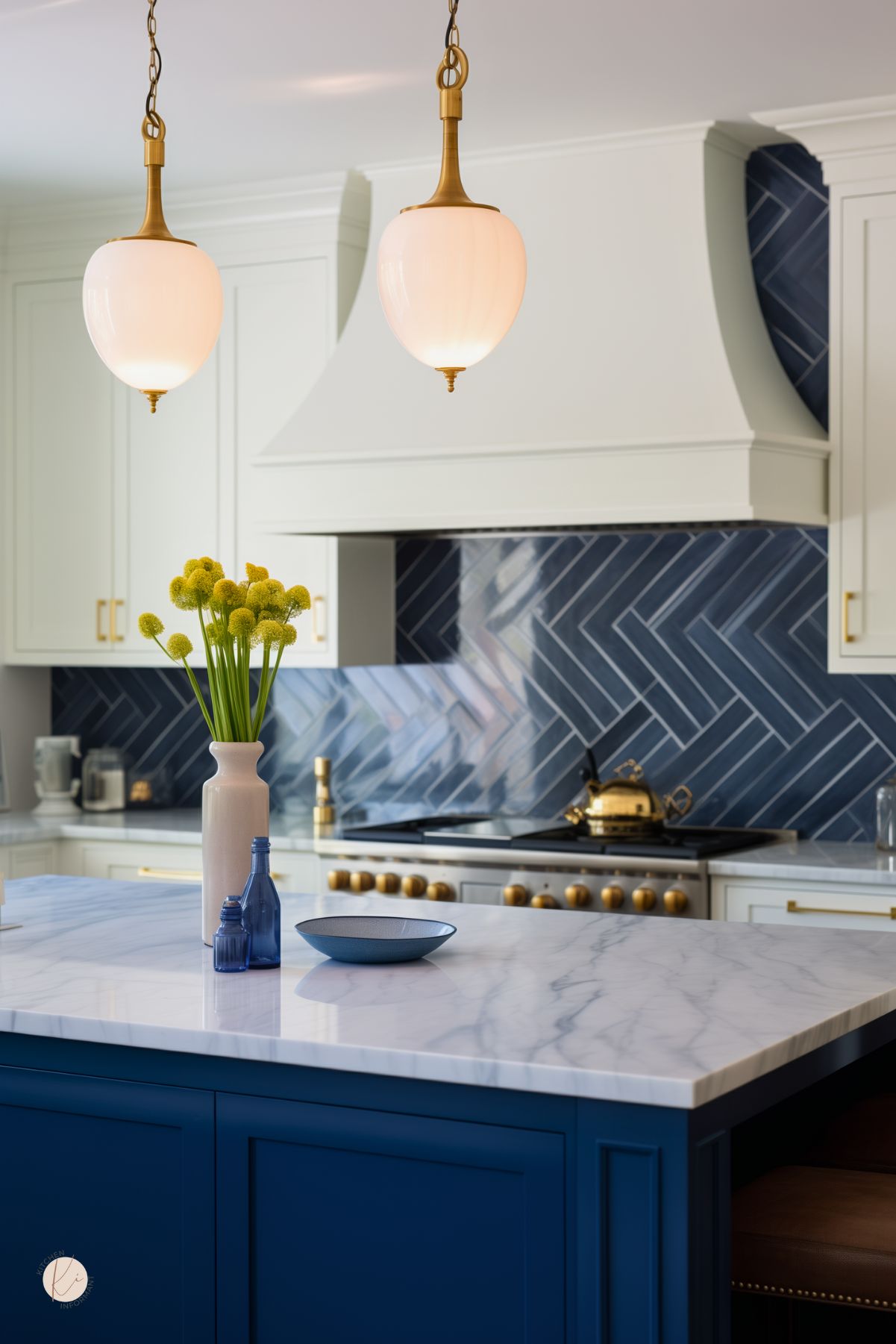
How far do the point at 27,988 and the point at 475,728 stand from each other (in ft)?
8.84

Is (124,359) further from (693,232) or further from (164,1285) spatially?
(693,232)

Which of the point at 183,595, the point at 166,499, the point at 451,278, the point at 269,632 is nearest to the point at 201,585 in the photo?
the point at 183,595

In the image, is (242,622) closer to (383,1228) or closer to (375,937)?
(375,937)

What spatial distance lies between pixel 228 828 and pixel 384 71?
2.00 meters

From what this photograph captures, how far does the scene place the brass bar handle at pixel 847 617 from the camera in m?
4.07

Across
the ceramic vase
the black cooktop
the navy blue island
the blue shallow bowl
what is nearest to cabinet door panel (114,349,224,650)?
the black cooktop

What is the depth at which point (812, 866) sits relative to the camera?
3.81 metres

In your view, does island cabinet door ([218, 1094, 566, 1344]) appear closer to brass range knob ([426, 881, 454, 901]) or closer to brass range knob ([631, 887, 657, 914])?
brass range knob ([631, 887, 657, 914])

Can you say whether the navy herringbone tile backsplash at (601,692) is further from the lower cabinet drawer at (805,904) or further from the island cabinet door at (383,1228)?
the island cabinet door at (383,1228)

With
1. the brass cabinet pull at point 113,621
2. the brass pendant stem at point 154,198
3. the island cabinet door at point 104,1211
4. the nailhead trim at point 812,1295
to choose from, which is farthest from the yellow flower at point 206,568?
the brass cabinet pull at point 113,621

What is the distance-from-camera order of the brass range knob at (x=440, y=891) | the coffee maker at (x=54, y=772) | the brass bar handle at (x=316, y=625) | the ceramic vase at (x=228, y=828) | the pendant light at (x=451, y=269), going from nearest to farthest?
the pendant light at (x=451, y=269)
the ceramic vase at (x=228, y=828)
the brass range knob at (x=440, y=891)
the brass bar handle at (x=316, y=625)
the coffee maker at (x=54, y=772)

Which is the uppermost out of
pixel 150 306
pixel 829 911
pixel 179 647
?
pixel 150 306

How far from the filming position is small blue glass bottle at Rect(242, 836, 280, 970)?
2432 mm

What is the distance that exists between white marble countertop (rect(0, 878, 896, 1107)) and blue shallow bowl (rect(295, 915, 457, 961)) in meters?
0.03
